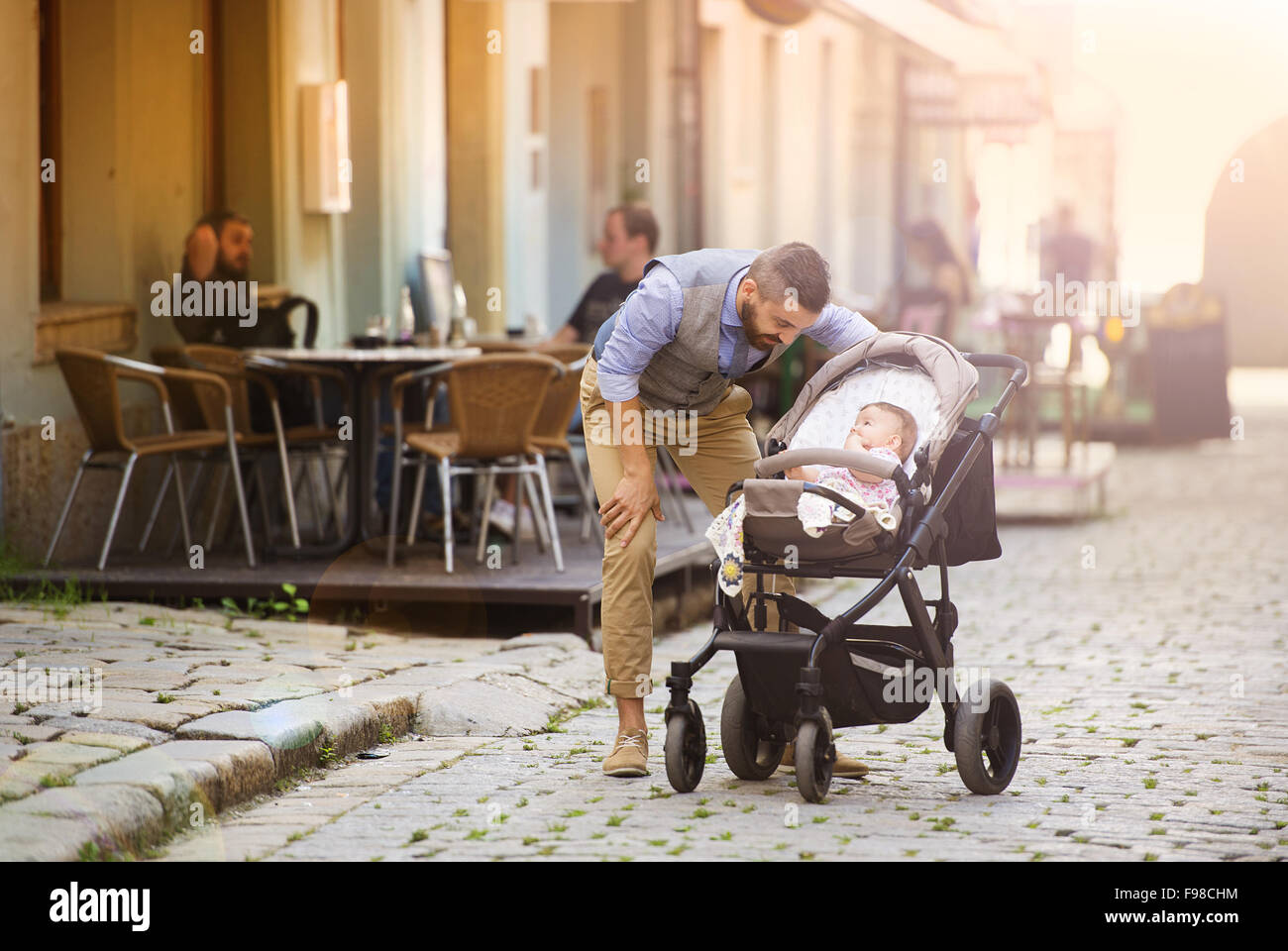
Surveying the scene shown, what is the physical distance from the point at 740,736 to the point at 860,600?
2.12ft

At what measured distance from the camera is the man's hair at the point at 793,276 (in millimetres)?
5359

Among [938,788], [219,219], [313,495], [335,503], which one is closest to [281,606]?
[335,503]

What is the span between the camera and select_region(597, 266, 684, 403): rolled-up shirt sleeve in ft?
18.1

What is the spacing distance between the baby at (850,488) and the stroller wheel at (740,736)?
14.8 inches

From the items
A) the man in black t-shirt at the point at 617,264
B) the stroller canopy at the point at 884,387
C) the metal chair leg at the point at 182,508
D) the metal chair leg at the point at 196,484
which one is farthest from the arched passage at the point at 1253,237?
the stroller canopy at the point at 884,387

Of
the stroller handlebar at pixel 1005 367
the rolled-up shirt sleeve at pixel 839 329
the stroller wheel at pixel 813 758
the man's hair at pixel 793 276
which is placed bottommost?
the stroller wheel at pixel 813 758

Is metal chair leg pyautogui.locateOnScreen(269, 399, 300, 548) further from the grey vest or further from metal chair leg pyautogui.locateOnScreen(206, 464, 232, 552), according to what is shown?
the grey vest

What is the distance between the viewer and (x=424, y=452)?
31.3 ft

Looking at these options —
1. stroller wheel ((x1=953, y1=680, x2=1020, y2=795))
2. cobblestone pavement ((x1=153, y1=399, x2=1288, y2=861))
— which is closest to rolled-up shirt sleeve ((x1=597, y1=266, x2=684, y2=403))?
cobblestone pavement ((x1=153, y1=399, x2=1288, y2=861))

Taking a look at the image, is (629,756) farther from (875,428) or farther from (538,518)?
(538,518)

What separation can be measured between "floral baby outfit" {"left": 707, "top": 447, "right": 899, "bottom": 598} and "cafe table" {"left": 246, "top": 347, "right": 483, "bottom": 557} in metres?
3.87

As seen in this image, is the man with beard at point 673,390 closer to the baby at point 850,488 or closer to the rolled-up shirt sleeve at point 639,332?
the rolled-up shirt sleeve at point 639,332
